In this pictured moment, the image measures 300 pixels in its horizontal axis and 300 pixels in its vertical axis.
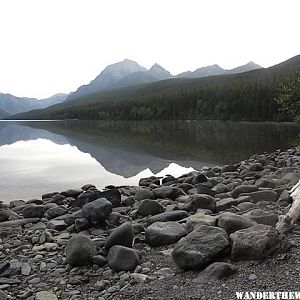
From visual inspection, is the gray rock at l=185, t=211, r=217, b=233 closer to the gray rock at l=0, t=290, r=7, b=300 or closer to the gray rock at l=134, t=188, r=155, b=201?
the gray rock at l=0, t=290, r=7, b=300

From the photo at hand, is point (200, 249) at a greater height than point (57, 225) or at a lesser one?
greater

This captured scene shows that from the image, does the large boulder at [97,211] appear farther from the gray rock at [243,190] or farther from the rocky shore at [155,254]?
the gray rock at [243,190]

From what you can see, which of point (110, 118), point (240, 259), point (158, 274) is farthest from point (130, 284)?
point (110, 118)

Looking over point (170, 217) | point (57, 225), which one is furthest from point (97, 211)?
point (170, 217)

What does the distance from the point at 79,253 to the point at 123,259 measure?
88 centimetres

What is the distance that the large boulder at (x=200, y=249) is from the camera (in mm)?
5965

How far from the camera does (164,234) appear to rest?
25.8 feet

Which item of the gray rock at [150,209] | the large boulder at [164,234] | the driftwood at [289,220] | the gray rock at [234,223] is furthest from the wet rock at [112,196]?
the driftwood at [289,220]

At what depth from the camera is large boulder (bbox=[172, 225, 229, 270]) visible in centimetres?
597

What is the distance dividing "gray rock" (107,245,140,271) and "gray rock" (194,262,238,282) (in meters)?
1.41

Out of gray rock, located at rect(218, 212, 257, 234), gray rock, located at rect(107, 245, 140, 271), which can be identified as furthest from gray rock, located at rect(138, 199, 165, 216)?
gray rock, located at rect(107, 245, 140, 271)

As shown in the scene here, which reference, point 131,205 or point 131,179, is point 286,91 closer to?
point 131,179

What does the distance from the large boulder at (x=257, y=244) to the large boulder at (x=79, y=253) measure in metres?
2.68

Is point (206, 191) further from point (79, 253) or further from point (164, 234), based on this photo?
point (79, 253)
